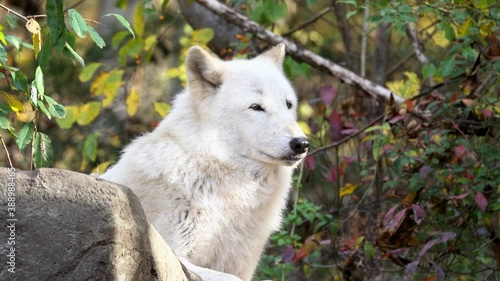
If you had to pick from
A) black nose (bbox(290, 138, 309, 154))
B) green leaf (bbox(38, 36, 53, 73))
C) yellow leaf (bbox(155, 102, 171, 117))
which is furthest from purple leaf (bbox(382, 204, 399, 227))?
green leaf (bbox(38, 36, 53, 73))

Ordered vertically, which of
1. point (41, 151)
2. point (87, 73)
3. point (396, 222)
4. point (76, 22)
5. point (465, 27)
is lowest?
point (396, 222)

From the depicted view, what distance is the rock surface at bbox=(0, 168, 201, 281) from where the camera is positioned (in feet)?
9.82

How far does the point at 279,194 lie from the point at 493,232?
2030 millimetres

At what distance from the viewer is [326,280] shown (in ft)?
31.9

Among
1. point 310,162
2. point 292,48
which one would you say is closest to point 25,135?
point 310,162

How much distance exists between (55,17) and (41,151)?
65 centimetres

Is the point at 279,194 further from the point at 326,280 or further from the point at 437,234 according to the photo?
the point at 326,280

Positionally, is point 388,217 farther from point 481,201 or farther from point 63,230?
point 63,230

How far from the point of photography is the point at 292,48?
25.5ft

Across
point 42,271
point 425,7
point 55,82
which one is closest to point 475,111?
point 425,7

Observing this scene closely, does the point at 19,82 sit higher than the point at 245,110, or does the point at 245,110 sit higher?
the point at 19,82

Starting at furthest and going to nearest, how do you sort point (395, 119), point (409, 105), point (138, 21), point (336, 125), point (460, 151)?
point (138, 21) < point (336, 125) < point (409, 105) < point (395, 119) < point (460, 151)

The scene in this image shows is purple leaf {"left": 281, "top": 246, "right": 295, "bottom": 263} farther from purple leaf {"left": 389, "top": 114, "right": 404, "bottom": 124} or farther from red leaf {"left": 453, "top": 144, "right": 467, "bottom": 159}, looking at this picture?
red leaf {"left": 453, "top": 144, "right": 467, "bottom": 159}

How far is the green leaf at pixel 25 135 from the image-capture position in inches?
142
